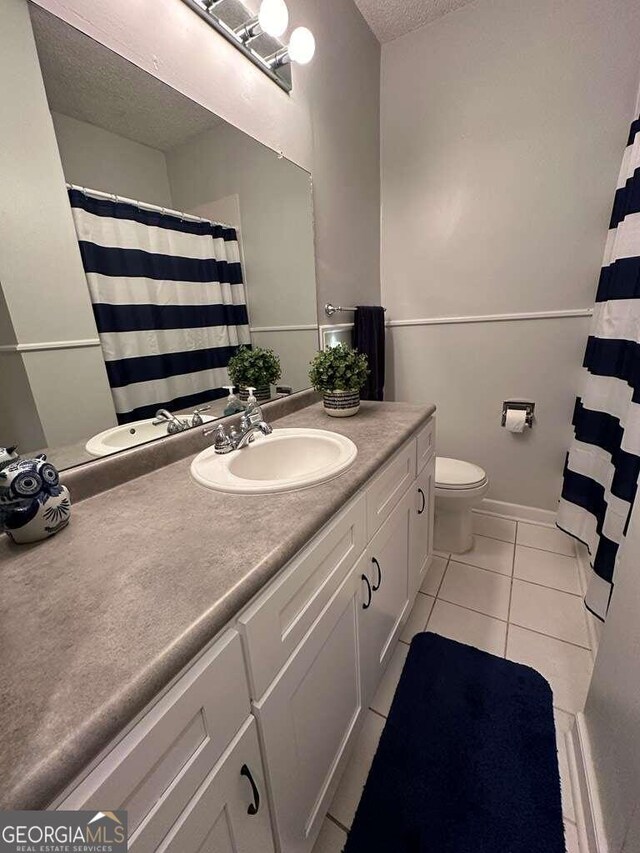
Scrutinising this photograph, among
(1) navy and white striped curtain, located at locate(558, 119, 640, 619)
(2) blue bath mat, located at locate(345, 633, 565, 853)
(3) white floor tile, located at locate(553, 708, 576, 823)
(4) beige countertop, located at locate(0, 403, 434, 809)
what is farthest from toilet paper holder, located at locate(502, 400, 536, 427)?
(4) beige countertop, located at locate(0, 403, 434, 809)

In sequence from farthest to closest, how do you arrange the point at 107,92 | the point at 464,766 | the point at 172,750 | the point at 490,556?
the point at 490,556, the point at 464,766, the point at 107,92, the point at 172,750

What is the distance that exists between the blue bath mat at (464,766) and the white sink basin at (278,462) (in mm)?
863

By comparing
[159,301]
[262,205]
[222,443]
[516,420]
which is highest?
[262,205]

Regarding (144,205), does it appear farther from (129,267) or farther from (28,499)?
(28,499)

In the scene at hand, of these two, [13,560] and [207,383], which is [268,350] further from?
[13,560]

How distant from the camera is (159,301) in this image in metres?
1.00

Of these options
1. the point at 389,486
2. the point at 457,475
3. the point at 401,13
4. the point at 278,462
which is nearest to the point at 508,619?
the point at 457,475

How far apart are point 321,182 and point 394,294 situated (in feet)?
2.58

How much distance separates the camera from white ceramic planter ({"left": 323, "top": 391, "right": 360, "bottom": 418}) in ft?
4.43

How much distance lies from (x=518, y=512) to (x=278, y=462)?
1695 mm

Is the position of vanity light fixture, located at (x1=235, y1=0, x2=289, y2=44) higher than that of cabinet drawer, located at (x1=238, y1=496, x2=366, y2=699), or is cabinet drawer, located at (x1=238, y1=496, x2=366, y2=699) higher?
vanity light fixture, located at (x1=235, y1=0, x2=289, y2=44)

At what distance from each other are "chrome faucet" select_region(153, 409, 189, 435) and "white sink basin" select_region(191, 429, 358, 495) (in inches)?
4.2

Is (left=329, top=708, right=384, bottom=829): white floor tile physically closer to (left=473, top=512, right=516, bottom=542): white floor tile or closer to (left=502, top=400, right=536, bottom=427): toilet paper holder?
(left=473, top=512, right=516, bottom=542): white floor tile

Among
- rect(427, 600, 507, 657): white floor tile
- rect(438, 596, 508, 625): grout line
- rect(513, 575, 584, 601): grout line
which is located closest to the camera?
rect(427, 600, 507, 657): white floor tile
